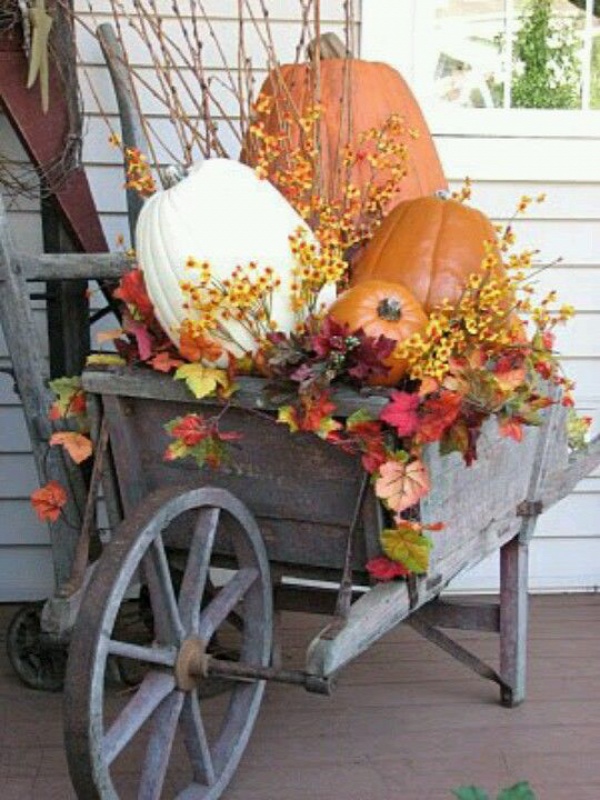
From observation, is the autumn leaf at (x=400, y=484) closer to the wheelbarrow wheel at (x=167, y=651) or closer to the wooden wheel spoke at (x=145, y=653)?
the wheelbarrow wheel at (x=167, y=651)

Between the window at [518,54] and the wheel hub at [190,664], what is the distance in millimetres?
1923

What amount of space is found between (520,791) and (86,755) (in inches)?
37.2

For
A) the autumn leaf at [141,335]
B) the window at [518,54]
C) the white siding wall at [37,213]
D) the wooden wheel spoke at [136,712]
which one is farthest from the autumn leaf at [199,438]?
the window at [518,54]

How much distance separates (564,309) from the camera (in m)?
2.30

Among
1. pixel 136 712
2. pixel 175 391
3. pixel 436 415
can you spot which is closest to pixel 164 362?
pixel 175 391

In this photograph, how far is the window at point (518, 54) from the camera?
11.8 feet

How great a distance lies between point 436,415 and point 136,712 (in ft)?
2.19

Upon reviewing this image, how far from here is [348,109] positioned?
108 inches

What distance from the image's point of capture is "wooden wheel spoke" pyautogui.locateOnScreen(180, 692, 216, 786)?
225cm

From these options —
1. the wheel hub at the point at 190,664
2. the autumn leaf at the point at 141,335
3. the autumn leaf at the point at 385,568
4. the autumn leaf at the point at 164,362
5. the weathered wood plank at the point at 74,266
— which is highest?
the weathered wood plank at the point at 74,266

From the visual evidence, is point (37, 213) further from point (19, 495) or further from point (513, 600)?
point (513, 600)

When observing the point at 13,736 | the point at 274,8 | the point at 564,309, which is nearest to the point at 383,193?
the point at 564,309

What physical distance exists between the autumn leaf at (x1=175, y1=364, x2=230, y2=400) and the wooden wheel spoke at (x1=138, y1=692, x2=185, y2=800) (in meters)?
0.51

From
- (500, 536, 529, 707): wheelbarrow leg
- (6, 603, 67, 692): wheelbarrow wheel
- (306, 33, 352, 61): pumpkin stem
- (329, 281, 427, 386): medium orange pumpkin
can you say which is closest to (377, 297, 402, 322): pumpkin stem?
(329, 281, 427, 386): medium orange pumpkin
